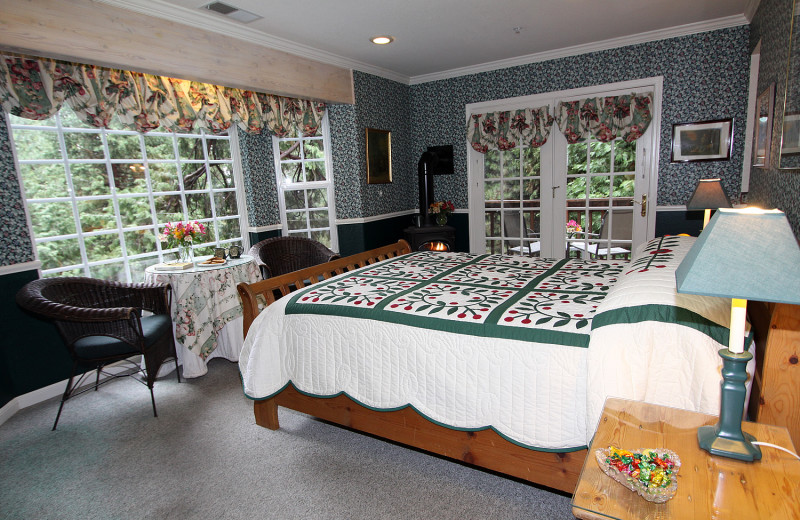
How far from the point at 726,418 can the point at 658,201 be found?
3834mm

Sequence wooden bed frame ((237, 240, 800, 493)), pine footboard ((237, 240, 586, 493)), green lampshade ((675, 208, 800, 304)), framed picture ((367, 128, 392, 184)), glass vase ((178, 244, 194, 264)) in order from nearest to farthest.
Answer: green lampshade ((675, 208, 800, 304)) → wooden bed frame ((237, 240, 800, 493)) → pine footboard ((237, 240, 586, 493)) → glass vase ((178, 244, 194, 264)) → framed picture ((367, 128, 392, 184))

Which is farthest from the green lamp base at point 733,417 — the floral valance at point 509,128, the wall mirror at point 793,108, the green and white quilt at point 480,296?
the floral valance at point 509,128

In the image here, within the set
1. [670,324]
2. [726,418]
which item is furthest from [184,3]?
[726,418]

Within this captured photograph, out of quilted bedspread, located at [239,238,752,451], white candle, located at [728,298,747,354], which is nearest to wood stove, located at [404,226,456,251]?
quilted bedspread, located at [239,238,752,451]

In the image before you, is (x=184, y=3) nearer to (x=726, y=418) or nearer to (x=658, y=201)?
(x=726, y=418)

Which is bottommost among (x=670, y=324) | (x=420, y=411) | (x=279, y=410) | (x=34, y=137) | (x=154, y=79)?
(x=279, y=410)

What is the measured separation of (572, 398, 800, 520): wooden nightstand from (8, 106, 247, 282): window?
12.3 feet

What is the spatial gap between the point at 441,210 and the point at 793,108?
11.9ft

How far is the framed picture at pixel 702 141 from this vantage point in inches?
160

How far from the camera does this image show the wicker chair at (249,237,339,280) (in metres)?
4.20

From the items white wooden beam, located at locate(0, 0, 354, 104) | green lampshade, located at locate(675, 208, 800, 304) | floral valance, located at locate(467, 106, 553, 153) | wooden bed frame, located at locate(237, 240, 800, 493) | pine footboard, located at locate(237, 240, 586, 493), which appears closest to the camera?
green lampshade, located at locate(675, 208, 800, 304)

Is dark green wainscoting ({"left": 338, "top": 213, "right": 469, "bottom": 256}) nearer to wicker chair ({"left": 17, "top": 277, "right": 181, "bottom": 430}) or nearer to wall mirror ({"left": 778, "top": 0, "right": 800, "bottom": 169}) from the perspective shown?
wicker chair ({"left": 17, "top": 277, "right": 181, "bottom": 430})

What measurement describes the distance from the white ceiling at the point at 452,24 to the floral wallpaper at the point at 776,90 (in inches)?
27.5

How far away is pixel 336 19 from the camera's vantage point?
11.3ft
